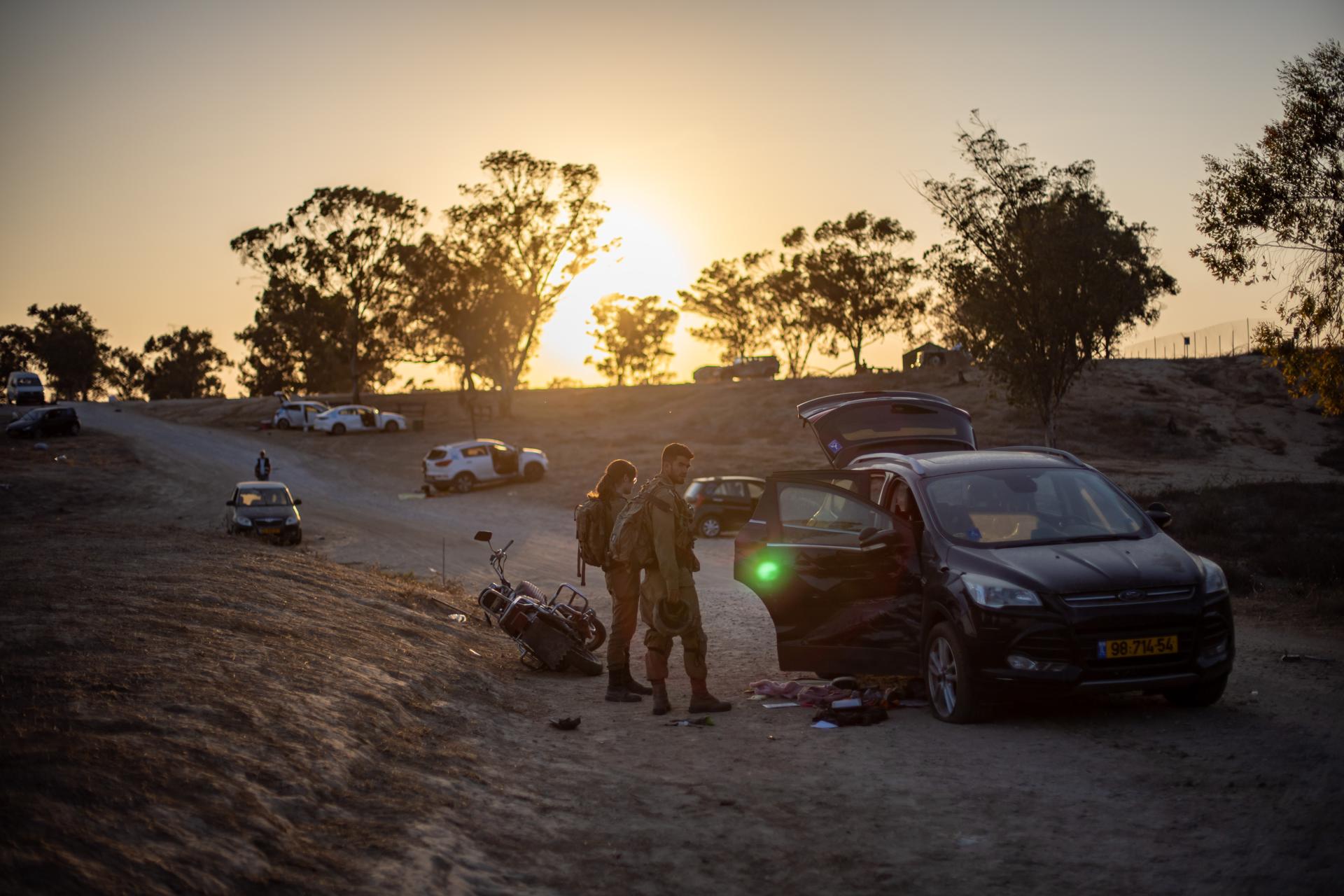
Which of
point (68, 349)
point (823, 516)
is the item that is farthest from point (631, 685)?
point (68, 349)

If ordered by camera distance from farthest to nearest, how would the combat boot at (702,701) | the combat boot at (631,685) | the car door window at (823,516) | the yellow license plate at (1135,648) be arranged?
1. the combat boot at (631,685)
2. the car door window at (823,516)
3. the combat boot at (702,701)
4. the yellow license plate at (1135,648)

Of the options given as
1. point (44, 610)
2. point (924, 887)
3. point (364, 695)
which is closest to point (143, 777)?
point (364, 695)

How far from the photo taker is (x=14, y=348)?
409 feet

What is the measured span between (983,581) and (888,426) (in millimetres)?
4805

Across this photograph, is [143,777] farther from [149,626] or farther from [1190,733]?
[1190,733]

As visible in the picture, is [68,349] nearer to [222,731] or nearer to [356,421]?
[356,421]

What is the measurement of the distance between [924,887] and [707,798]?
1.68m

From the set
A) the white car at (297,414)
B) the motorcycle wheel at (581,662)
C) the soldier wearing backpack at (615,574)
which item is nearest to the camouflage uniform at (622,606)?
the soldier wearing backpack at (615,574)

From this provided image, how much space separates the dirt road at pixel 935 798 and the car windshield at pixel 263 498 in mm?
17938

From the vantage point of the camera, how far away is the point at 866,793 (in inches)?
252

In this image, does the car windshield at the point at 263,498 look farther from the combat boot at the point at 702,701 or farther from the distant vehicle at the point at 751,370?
the distant vehicle at the point at 751,370

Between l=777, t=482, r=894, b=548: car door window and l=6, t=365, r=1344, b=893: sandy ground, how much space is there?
1.38 metres

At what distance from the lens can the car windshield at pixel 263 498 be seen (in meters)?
26.6

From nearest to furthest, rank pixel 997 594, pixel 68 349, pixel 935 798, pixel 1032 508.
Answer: pixel 935 798
pixel 997 594
pixel 1032 508
pixel 68 349
